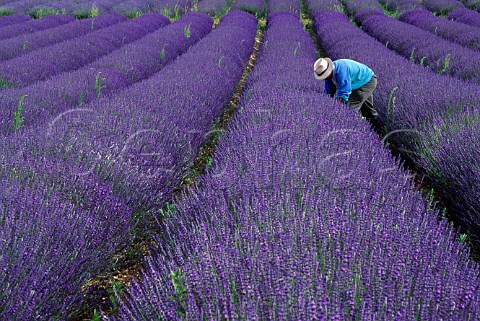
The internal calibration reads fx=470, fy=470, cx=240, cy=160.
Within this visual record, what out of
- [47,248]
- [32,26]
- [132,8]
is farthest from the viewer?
[132,8]

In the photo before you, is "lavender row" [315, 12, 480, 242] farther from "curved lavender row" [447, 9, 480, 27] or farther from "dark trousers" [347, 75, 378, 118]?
"curved lavender row" [447, 9, 480, 27]

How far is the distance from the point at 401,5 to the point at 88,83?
12974 mm

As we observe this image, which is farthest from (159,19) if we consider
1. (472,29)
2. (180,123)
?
(180,123)

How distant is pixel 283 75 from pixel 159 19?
28.5 ft

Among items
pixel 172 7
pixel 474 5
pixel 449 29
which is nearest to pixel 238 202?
pixel 449 29

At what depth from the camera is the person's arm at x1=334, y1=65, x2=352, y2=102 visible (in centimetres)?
450

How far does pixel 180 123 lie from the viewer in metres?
3.89

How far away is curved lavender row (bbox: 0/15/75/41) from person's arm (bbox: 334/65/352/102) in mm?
7814

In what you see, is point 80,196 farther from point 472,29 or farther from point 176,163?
point 472,29

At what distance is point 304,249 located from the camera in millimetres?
1685

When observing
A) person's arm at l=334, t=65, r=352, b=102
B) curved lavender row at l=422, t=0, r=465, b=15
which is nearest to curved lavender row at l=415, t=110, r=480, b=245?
person's arm at l=334, t=65, r=352, b=102

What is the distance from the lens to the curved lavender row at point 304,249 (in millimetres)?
1412

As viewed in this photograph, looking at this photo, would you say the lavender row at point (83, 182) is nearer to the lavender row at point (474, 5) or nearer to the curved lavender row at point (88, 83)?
the curved lavender row at point (88, 83)

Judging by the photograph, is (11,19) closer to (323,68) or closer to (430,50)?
(430,50)
